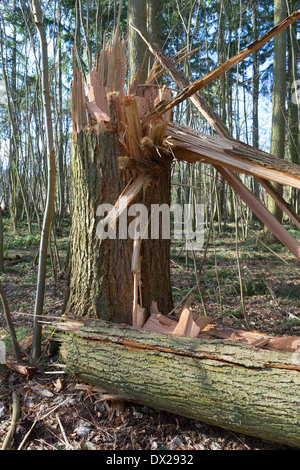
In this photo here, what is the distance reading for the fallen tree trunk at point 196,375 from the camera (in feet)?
4.17

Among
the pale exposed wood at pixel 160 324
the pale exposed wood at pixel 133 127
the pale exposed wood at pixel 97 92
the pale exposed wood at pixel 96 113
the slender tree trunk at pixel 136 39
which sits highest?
the slender tree trunk at pixel 136 39

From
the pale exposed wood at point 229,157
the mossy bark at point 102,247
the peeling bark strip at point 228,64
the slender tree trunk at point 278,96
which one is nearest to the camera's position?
the peeling bark strip at point 228,64

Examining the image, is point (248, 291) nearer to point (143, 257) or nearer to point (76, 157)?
point (143, 257)

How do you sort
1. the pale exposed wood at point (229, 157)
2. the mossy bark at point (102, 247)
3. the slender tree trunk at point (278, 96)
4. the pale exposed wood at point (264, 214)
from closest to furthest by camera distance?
the pale exposed wood at point (229, 157) < the pale exposed wood at point (264, 214) < the mossy bark at point (102, 247) < the slender tree trunk at point (278, 96)

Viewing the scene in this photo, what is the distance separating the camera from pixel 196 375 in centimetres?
140

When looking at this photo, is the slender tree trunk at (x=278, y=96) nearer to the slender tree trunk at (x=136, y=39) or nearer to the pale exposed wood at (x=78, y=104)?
the slender tree trunk at (x=136, y=39)

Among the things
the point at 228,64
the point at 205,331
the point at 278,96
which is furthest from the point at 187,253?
the point at 278,96

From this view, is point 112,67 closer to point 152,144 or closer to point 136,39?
point 152,144

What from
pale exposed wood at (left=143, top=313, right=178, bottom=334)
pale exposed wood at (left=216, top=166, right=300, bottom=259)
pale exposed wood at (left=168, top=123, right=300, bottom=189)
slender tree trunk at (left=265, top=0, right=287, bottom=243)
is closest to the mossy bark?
pale exposed wood at (left=143, top=313, right=178, bottom=334)

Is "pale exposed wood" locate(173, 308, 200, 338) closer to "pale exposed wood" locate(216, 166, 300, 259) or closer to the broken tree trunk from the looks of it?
the broken tree trunk

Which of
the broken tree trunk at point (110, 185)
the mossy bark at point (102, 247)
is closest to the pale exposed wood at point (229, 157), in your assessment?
the broken tree trunk at point (110, 185)

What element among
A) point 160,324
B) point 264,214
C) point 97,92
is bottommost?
A: point 160,324

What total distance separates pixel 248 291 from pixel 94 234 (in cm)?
271
